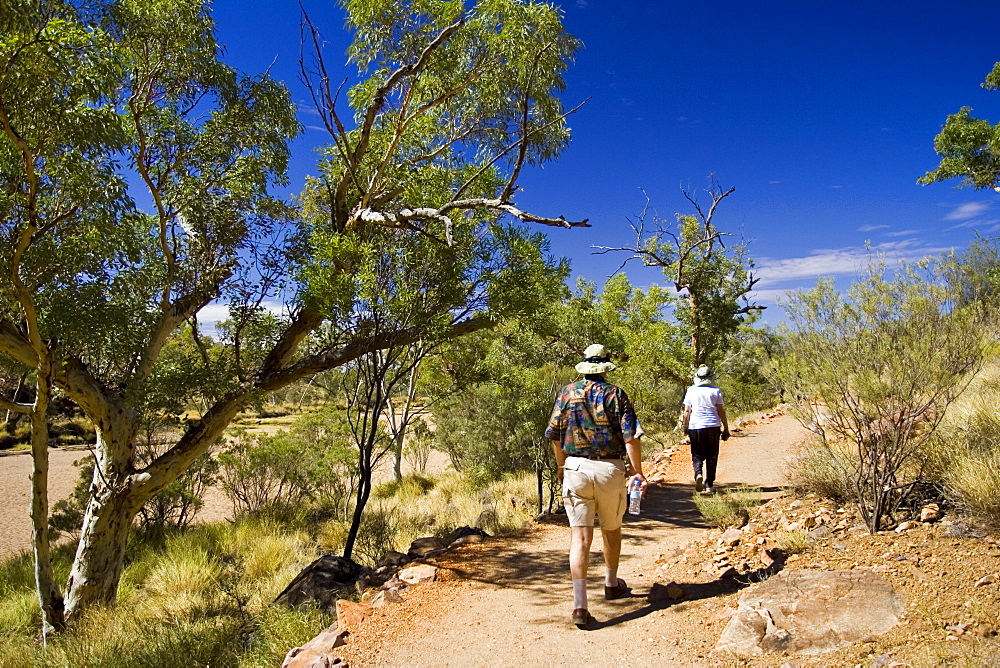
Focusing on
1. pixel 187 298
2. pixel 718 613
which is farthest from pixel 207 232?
pixel 718 613

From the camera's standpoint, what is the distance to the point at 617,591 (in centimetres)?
447

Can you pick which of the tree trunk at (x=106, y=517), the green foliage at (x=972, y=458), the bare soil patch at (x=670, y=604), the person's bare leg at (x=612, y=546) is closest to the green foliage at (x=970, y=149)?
the green foliage at (x=972, y=458)

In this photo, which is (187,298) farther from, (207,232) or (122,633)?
(122,633)

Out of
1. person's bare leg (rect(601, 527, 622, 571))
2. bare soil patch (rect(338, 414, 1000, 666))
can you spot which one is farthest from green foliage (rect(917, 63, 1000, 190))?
person's bare leg (rect(601, 527, 622, 571))

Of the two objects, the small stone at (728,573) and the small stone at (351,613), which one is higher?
the small stone at (728,573)

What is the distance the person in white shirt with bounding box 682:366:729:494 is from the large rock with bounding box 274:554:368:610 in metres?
4.36

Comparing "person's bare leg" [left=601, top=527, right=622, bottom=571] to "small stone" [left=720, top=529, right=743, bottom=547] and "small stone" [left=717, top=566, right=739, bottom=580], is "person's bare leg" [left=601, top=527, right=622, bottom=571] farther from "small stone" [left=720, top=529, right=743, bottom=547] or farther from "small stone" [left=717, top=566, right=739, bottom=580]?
"small stone" [left=720, top=529, right=743, bottom=547]

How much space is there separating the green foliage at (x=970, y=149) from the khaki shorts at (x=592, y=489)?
19.4m

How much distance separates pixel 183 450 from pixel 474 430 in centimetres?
941

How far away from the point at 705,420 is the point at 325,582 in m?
4.80

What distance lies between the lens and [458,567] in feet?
19.1

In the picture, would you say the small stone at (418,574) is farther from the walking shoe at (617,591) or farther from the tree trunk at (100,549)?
the tree trunk at (100,549)

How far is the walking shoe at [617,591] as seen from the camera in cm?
445

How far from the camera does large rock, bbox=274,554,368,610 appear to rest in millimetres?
5695
